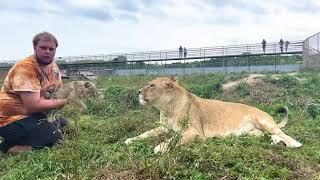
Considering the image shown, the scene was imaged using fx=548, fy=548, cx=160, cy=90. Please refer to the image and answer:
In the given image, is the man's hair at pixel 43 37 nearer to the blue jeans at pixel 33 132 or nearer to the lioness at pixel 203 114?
the blue jeans at pixel 33 132

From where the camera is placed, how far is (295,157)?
6121 mm

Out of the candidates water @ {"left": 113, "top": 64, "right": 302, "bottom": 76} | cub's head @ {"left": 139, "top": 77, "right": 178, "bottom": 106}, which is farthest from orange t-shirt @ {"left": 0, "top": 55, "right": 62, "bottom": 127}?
water @ {"left": 113, "top": 64, "right": 302, "bottom": 76}

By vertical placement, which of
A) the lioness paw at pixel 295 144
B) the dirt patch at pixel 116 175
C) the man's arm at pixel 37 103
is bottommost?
the lioness paw at pixel 295 144

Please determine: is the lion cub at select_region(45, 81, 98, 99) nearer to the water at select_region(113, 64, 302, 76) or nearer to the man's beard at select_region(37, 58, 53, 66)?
the man's beard at select_region(37, 58, 53, 66)

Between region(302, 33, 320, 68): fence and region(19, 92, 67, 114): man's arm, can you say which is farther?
region(302, 33, 320, 68): fence

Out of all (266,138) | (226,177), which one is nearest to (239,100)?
(266,138)

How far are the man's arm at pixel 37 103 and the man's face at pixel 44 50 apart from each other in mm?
513

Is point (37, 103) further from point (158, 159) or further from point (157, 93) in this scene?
point (158, 159)

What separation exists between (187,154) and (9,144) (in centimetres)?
Answer: 311

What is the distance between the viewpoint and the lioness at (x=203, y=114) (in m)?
7.74

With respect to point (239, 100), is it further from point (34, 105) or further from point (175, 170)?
point (175, 170)

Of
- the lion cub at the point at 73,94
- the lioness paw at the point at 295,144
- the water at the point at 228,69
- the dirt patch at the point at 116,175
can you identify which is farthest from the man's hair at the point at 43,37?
the water at the point at 228,69

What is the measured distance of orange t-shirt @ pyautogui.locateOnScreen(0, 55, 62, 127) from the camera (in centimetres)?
729

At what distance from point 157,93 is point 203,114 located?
73cm
